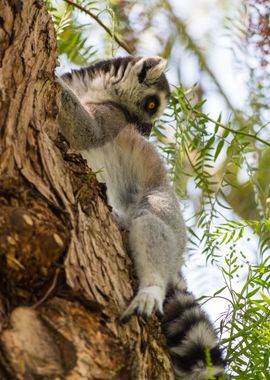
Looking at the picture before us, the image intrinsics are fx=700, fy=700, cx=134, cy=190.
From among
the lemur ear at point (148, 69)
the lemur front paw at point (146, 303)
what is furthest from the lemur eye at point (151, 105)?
the lemur front paw at point (146, 303)

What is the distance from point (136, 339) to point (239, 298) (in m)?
0.77

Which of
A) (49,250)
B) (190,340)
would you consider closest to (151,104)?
(190,340)

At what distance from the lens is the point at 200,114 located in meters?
4.72

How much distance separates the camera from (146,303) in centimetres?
359

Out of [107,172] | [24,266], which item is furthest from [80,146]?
[24,266]

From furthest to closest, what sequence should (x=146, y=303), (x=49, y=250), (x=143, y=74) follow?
(x=143, y=74) < (x=146, y=303) < (x=49, y=250)

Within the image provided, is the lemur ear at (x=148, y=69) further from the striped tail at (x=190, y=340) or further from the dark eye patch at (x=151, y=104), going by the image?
the striped tail at (x=190, y=340)

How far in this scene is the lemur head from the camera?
224 inches

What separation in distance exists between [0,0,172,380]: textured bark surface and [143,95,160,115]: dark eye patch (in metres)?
2.16

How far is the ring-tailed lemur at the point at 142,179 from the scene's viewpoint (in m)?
3.89

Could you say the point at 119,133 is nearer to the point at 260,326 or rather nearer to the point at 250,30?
the point at 250,30

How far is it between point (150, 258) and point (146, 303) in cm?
49

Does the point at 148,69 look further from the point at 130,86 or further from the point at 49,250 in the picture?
the point at 49,250

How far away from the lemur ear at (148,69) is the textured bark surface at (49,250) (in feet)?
7.08
